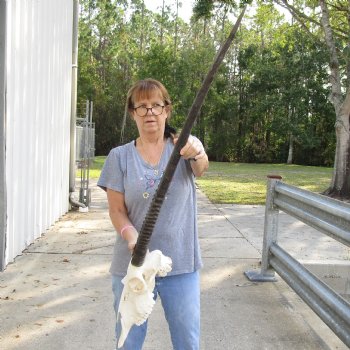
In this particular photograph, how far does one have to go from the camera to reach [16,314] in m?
4.11

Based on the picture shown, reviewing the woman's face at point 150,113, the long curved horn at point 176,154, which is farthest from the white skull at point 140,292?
the woman's face at point 150,113

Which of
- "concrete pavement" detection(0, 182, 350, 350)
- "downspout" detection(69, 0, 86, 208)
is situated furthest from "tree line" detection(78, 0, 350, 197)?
"concrete pavement" detection(0, 182, 350, 350)

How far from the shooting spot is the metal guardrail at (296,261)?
331 centimetres

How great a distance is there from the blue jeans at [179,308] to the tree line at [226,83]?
34.0 metres

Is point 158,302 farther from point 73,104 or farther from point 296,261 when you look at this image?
point 73,104

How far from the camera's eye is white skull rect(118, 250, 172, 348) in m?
2.04

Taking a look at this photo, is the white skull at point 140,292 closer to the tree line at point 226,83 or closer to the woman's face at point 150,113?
the woman's face at point 150,113

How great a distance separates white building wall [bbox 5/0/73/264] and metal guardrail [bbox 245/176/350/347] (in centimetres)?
284

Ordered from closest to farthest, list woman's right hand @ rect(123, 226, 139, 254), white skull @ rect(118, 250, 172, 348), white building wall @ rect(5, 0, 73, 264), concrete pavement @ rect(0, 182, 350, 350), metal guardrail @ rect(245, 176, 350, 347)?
white skull @ rect(118, 250, 172, 348), woman's right hand @ rect(123, 226, 139, 254), metal guardrail @ rect(245, 176, 350, 347), concrete pavement @ rect(0, 182, 350, 350), white building wall @ rect(5, 0, 73, 264)

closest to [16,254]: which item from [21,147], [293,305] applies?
[21,147]

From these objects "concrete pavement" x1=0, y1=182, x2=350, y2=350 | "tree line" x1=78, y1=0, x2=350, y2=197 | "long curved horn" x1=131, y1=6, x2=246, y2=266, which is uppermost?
"tree line" x1=78, y1=0, x2=350, y2=197

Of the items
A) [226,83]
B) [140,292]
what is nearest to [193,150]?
[140,292]

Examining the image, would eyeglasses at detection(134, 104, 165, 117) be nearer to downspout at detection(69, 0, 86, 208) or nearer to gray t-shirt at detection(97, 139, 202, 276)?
gray t-shirt at detection(97, 139, 202, 276)

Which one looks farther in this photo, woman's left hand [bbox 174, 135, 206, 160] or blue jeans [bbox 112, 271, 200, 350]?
blue jeans [bbox 112, 271, 200, 350]
